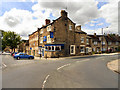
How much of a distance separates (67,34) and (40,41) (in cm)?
960

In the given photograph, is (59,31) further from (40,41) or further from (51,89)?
(51,89)

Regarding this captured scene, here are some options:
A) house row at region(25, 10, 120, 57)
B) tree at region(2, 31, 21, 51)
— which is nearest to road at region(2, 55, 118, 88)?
house row at region(25, 10, 120, 57)

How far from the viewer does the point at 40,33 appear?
28.9 metres

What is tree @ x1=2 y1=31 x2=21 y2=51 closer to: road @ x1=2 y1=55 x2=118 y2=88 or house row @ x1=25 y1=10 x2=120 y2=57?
house row @ x1=25 y1=10 x2=120 y2=57

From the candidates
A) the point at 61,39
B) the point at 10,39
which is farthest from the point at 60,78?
the point at 10,39

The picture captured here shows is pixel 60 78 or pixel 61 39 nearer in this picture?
pixel 60 78

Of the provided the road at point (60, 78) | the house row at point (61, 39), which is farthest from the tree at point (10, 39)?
the road at point (60, 78)

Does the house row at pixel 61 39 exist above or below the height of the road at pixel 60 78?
above

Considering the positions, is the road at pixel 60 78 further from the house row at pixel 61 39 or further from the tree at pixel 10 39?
the tree at pixel 10 39

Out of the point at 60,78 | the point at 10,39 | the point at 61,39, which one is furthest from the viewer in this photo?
the point at 10,39

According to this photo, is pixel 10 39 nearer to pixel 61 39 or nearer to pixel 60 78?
pixel 61 39

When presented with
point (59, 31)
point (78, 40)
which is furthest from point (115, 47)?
point (59, 31)

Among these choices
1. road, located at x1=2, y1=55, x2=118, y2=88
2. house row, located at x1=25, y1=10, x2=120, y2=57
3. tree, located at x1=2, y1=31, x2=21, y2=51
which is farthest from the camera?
tree, located at x1=2, y1=31, x2=21, y2=51

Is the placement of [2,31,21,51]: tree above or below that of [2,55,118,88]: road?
above
